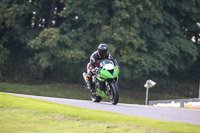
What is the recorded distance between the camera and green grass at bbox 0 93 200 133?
24.6ft

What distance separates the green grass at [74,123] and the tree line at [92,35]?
1986 centimetres

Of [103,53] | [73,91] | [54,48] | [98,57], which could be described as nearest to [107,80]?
[103,53]

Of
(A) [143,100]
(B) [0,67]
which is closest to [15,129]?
(A) [143,100]

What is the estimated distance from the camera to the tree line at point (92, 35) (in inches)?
1211

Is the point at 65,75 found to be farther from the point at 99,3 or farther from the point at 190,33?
the point at 190,33

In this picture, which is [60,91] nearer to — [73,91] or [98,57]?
[73,91]

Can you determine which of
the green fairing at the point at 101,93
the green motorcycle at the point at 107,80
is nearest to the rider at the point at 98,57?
the green motorcycle at the point at 107,80

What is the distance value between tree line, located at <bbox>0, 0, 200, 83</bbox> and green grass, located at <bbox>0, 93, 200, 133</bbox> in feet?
65.2

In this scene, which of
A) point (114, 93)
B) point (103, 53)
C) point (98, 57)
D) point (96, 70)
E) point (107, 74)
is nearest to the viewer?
point (114, 93)

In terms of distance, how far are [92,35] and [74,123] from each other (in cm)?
2429

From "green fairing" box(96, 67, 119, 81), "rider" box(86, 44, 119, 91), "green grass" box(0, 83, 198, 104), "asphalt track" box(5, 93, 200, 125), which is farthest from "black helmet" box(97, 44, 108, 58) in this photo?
"green grass" box(0, 83, 198, 104)

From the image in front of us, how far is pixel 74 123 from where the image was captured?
8.31 metres

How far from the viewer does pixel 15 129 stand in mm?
7906

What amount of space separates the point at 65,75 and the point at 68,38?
5702 millimetres
